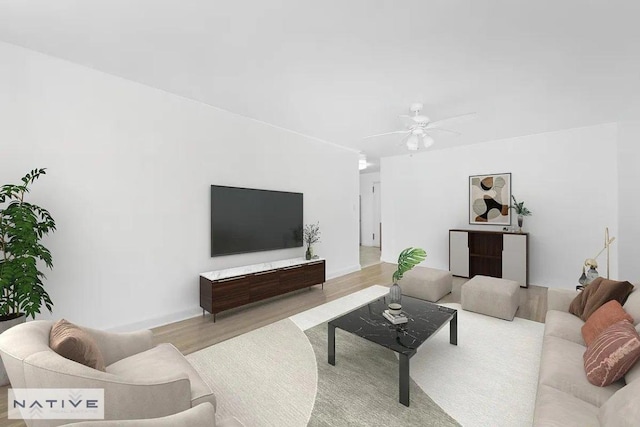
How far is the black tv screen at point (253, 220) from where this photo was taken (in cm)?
394

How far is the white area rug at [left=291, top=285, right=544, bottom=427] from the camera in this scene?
6.49 ft

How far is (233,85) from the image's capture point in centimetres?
322

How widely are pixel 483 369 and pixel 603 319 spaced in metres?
0.98

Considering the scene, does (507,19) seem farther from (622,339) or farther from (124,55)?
(124,55)

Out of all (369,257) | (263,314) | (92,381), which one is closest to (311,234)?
(263,314)

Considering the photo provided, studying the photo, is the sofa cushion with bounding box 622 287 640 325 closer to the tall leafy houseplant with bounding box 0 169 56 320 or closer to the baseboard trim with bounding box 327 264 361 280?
the baseboard trim with bounding box 327 264 361 280

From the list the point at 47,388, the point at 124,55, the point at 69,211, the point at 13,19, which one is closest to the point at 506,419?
the point at 47,388

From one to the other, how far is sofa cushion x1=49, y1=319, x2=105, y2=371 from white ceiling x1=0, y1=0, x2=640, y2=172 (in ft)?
7.23

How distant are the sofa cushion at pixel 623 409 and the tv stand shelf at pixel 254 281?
133 inches

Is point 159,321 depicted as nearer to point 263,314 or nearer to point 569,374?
point 263,314

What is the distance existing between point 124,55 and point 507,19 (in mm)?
3355

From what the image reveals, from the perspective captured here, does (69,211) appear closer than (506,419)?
No

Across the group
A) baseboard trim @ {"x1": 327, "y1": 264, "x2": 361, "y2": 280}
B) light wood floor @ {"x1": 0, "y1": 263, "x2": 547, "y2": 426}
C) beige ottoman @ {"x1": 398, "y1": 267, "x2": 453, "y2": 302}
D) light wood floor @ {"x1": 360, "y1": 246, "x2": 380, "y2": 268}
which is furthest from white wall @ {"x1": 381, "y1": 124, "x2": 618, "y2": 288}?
beige ottoman @ {"x1": 398, "y1": 267, "x2": 453, "y2": 302}

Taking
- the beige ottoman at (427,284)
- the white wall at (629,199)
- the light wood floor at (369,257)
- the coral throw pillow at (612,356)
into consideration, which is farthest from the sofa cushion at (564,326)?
the light wood floor at (369,257)
